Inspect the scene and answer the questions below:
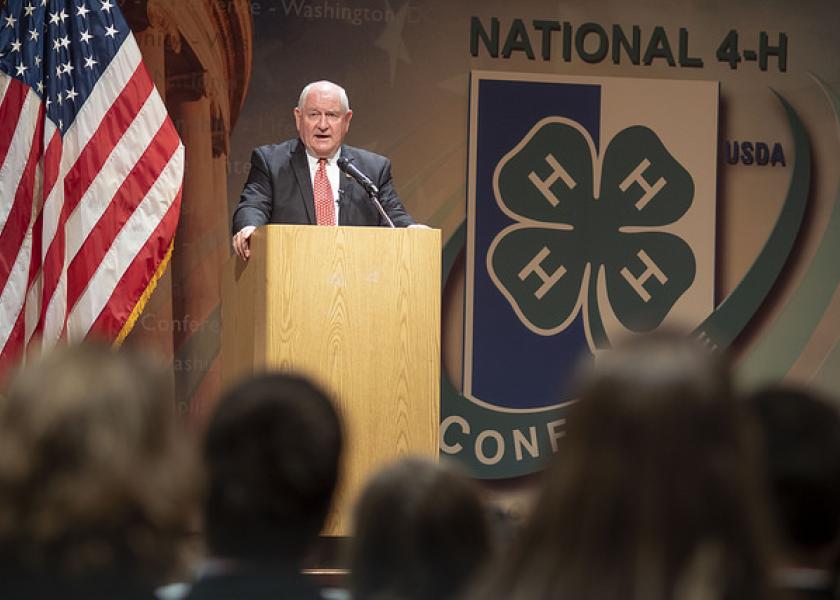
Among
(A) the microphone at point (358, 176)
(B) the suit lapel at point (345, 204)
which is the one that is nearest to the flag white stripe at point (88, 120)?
(B) the suit lapel at point (345, 204)

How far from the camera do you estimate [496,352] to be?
794 cm

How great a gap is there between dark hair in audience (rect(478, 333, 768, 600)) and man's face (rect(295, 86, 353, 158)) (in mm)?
4179

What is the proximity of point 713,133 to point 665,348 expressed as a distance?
7.06 meters

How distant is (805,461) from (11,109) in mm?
5035

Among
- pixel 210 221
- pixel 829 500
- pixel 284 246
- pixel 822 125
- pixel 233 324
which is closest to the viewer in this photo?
pixel 829 500

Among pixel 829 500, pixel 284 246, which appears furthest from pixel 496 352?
pixel 829 500

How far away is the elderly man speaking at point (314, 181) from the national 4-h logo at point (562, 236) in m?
2.51

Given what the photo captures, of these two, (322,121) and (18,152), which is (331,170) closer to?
(322,121)

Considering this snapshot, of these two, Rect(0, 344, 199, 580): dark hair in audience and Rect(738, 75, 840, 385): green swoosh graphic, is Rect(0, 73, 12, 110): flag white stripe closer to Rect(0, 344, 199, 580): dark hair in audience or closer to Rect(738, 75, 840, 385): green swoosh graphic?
Rect(738, 75, 840, 385): green swoosh graphic

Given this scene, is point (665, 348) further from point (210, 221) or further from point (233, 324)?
point (210, 221)

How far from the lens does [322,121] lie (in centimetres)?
543

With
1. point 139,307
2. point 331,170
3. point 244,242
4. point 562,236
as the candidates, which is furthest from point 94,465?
point 562,236

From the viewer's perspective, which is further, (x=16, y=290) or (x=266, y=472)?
(x=16, y=290)

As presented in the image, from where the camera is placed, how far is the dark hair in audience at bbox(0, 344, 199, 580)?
4.78 ft
